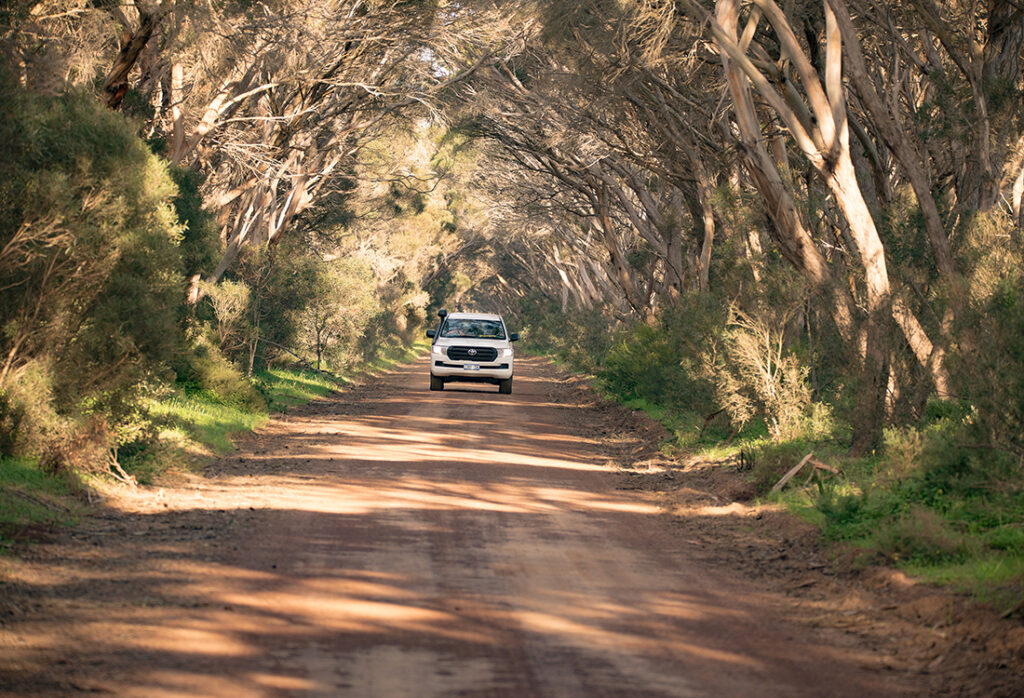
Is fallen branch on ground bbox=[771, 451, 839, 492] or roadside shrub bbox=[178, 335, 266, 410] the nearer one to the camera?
fallen branch on ground bbox=[771, 451, 839, 492]

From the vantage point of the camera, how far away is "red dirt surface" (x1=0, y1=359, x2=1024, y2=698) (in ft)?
18.6

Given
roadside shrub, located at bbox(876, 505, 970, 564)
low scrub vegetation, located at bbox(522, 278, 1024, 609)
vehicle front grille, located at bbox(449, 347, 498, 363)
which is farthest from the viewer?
vehicle front grille, located at bbox(449, 347, 498, 363)

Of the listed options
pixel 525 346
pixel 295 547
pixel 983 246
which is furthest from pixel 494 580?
pixel 525 346

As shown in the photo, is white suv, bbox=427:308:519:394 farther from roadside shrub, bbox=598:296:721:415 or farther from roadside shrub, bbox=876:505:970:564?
roadside shrub, bbox=876:505:970:564

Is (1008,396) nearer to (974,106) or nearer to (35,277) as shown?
(974,106)

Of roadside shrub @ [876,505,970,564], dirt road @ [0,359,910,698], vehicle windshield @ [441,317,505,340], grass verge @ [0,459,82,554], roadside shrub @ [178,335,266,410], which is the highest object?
vehicle windshield @ [441,317,505,340]

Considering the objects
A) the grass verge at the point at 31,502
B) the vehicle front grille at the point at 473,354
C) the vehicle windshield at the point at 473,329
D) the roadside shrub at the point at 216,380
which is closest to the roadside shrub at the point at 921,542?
the grass verge at the point at 31,502

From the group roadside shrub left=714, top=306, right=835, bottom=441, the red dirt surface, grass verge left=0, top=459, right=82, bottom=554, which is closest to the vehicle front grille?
roadside shrub left=714, top=306, right=835, bottom=441

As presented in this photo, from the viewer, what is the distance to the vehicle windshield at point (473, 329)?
1112 inches

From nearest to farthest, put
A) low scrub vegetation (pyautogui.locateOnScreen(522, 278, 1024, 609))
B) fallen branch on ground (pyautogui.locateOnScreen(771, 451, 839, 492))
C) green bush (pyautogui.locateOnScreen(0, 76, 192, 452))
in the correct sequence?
low scrub vegetation (pyautogui.locateOnScreen(522, 278, 1024, 609)) → green bush (pyautogui.locateOnScreen(0, 76, 192, 452)) → fallen branch on ground (pyautogui.locateOnScreen(771, 451, 839, 492))

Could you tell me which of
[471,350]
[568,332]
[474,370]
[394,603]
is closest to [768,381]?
[394,603]

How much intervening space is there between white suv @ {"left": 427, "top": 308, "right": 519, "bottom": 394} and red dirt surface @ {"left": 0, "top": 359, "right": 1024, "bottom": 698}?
14620 millimetres

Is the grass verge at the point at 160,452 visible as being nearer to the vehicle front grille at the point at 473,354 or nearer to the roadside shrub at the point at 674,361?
the vehicle front grille at the point at 473,354

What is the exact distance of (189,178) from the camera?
20.7 meters
